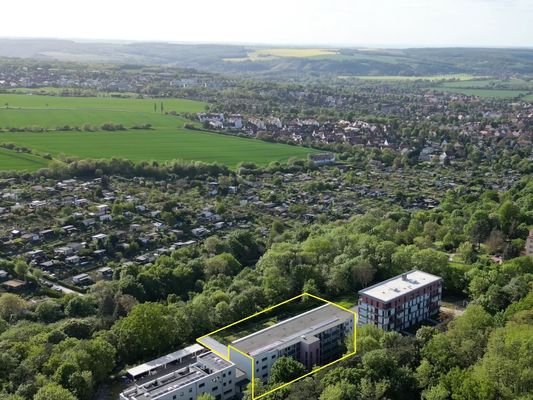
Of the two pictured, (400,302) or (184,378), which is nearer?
(184,378)

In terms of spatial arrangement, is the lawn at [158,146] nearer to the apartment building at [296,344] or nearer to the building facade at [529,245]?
the building facade at [529,245]

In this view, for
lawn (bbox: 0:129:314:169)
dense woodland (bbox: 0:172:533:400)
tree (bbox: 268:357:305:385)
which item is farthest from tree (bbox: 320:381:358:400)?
lawn (bbox: 0:129:314:169)

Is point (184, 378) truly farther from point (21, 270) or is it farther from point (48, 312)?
point (21, 270)

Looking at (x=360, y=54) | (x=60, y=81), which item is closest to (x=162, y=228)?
(x=60, y=81)

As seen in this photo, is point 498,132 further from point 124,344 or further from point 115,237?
point 124,344

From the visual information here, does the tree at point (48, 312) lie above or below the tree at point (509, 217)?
below

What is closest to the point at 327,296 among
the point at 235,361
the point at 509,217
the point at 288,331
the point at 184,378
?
the point at 288,331

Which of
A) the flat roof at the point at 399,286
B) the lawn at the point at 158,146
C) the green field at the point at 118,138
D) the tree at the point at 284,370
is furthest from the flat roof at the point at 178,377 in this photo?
the lawn at the point at 158,146
